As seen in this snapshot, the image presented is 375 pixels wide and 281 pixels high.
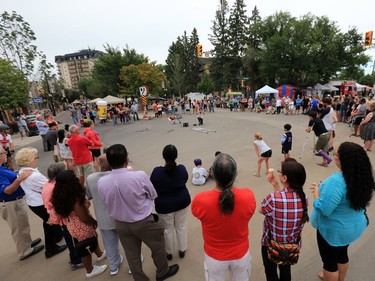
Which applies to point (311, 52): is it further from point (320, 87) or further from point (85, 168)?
point (85, 168)

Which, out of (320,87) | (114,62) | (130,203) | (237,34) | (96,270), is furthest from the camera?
(237,34)

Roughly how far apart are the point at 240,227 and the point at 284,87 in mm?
28973

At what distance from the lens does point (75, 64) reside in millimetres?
114375

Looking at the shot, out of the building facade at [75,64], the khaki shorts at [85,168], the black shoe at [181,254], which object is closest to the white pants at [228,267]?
the black shoe at [181,254]

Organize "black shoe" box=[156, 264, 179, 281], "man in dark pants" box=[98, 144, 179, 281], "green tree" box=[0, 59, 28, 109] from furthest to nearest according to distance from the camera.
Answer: "green tree" box=[0, 59, 28, 109]
"black shoe" box=[156, 264, 179, 281]
"man in dark pants" box=[98, 144, 179, 281]

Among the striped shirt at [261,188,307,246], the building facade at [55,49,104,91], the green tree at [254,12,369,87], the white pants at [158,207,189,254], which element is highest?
the building facade at [55,49,104,91]

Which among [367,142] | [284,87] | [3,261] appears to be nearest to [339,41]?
[284,87]

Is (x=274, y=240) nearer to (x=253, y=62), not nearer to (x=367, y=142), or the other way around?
(x=367, y=142)

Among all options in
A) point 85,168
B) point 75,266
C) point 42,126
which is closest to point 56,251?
point 75,266

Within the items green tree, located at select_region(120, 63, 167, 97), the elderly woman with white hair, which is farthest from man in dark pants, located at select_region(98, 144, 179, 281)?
green tree, located at select_region(120, 63, 167, 97)

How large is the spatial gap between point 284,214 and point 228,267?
689mm

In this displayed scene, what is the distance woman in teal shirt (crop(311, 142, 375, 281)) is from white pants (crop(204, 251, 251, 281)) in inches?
32.5

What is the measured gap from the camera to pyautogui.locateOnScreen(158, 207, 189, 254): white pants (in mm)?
2840

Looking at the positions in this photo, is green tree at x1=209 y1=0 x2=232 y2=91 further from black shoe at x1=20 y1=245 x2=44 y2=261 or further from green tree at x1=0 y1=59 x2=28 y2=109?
black shoe at x1=20 y1=245 x2=44 y2=261
